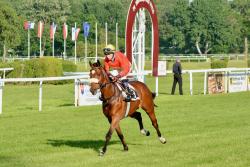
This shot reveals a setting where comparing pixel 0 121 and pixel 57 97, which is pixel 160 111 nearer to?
pixel 0 121

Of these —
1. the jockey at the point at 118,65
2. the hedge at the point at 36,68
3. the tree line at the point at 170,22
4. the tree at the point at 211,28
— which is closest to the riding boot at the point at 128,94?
the jockey at the point at 118,65

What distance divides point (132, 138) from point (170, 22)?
10427cm

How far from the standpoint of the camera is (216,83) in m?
28.0

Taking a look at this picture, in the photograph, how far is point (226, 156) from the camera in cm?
1041

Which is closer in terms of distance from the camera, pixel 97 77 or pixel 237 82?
pixel 97 77

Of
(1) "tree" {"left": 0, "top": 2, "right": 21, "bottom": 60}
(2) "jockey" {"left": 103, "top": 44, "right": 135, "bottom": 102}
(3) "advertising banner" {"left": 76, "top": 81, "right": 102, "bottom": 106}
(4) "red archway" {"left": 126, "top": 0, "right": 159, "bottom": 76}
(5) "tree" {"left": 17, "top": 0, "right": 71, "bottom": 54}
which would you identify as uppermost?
(5) "tree" {"left": 17, "top": 0, "right": 71, "bottom": 54}

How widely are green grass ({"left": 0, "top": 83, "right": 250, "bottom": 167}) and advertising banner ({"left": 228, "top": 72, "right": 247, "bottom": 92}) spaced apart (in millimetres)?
6709

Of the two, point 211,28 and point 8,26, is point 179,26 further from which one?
point 8,26

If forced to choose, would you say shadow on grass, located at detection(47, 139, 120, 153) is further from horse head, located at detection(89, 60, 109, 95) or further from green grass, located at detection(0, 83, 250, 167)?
horse head, located at detection(89, 60, 109, 95)

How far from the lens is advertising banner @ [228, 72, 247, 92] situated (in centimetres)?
2864

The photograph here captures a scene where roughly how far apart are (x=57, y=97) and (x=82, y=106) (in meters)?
5.70

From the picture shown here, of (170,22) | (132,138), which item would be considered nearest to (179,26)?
(170,22)

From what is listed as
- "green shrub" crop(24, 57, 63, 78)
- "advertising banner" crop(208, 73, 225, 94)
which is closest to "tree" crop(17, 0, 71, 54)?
"green shrub" crop(24, 57, 63, 78)

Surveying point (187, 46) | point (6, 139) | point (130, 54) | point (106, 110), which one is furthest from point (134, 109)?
point (187, 46)
